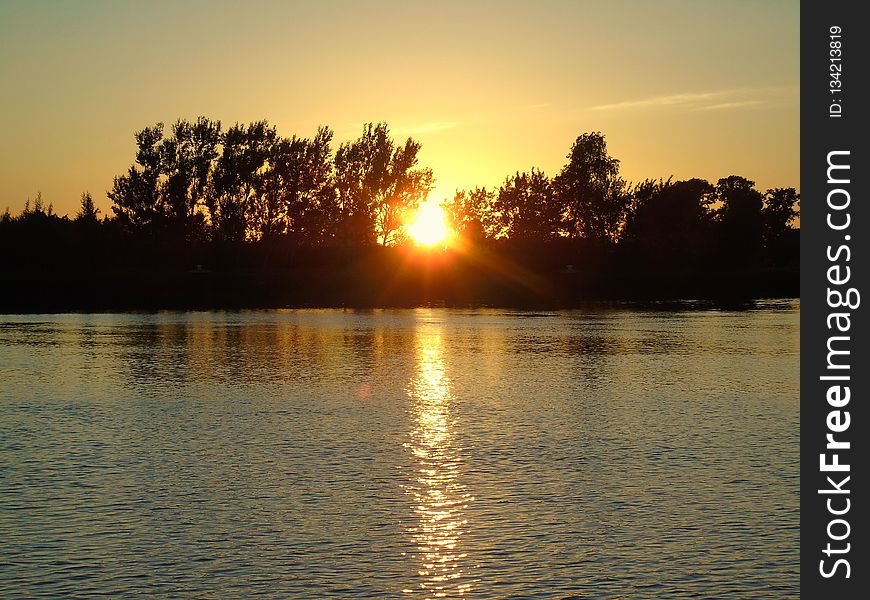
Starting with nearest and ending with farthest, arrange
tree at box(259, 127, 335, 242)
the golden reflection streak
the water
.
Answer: the golden reflection streak < the water < tree at box(259, 127, 335, 242)

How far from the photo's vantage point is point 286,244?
129 metres

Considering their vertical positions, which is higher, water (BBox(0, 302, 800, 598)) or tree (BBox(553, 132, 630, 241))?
tree (BBox(553, 132, 630, 241))

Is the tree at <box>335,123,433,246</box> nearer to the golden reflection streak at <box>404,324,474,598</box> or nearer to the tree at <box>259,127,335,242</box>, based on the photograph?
the tree at <box>259,127,335,242</box>

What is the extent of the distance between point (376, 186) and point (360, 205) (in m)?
4.10

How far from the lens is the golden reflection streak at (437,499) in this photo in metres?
13.0

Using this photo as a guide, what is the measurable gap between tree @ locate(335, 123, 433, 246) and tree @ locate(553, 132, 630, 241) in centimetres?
2161

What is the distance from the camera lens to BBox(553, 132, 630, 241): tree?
148m

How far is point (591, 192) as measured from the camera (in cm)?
14838

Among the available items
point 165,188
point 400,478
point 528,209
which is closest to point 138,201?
point 165,188

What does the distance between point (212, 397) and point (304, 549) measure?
15993 millimetres

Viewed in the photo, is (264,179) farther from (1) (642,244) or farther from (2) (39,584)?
(2) (39,584)

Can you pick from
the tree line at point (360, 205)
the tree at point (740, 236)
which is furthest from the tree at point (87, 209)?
the tree at point (740, 236)

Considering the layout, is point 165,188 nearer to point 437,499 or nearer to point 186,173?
point 186,173

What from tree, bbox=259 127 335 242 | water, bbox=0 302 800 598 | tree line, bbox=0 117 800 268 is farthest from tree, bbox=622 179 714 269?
water, bbox=0 302 800 598
